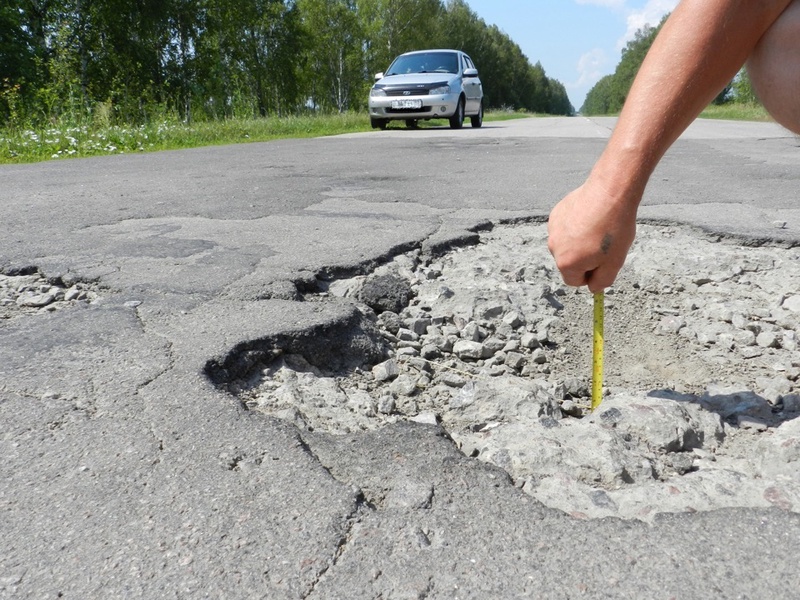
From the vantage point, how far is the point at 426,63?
15.9m

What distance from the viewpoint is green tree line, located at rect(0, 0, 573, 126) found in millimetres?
18125

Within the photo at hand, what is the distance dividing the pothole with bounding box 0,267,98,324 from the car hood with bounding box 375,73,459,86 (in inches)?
504

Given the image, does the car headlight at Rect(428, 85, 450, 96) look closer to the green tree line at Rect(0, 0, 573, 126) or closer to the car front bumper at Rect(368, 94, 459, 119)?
the car front bumper at Rect(368, 94, 459, 119)

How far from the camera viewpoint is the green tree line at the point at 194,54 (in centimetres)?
1812

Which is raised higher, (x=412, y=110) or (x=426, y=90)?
(x=426, y=90)

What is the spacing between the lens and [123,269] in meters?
3.12

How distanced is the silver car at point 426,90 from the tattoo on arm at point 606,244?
13.9 meters

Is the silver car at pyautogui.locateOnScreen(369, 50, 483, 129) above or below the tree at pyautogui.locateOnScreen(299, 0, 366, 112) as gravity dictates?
below

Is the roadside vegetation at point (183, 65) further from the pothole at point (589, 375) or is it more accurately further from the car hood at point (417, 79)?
the pothole at point (589, 375)

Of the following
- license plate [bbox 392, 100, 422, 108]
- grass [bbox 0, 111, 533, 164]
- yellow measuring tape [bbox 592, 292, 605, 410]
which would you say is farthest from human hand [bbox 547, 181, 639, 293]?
license plate [bbox 392, 100, 422, 108]

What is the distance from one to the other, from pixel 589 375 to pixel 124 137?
9.98 meters

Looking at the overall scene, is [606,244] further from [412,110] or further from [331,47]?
[331,47]

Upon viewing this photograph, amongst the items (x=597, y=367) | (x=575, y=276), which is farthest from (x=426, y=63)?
(x=575, y=276)

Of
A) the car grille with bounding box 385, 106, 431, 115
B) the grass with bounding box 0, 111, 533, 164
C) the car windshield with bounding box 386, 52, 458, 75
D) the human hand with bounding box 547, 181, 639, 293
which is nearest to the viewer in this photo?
the human hand with bounding box 547, 181, 639, 293
